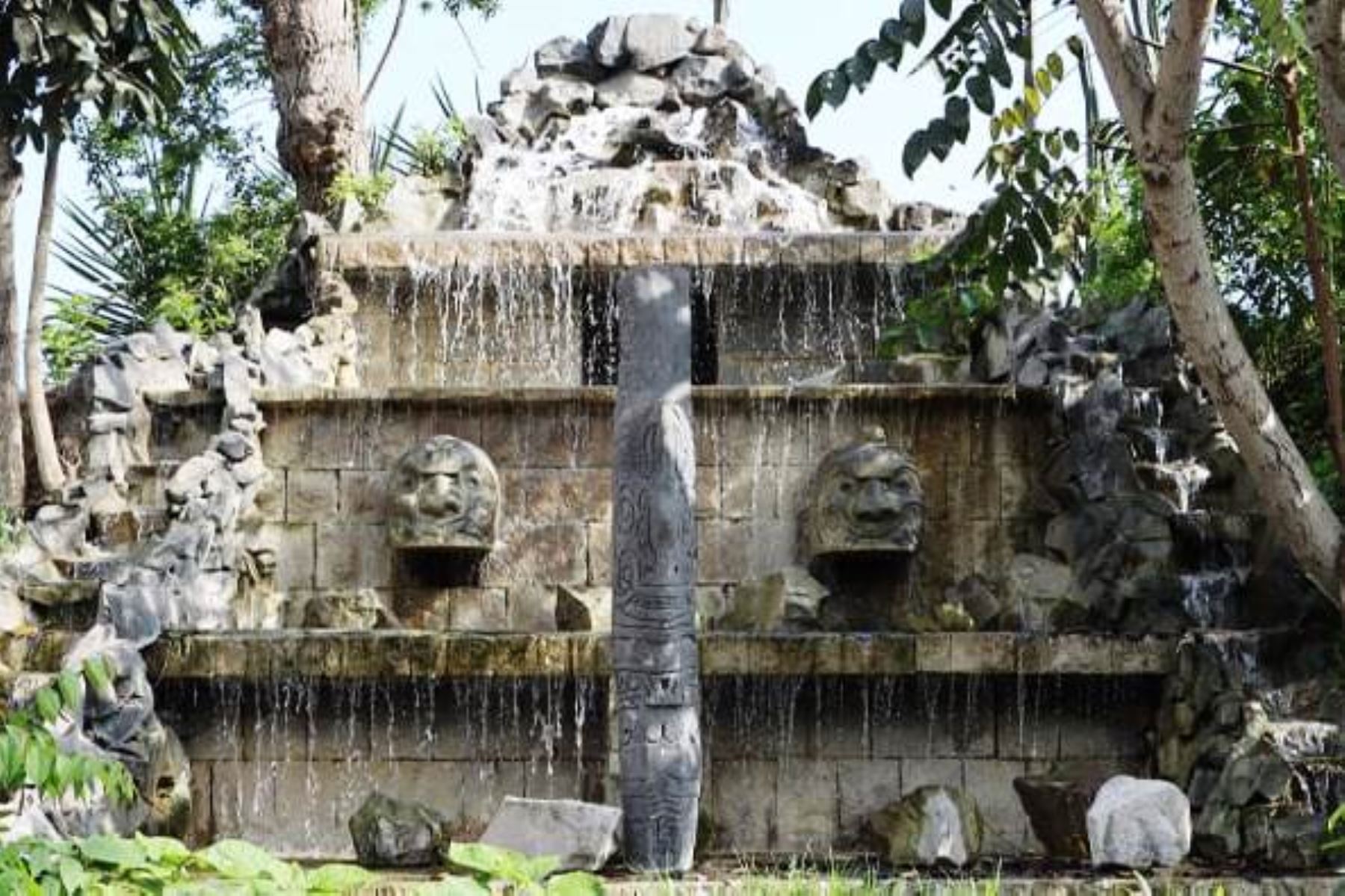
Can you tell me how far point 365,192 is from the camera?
58.4ft

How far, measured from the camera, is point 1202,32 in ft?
29.5

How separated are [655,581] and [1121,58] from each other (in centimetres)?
310

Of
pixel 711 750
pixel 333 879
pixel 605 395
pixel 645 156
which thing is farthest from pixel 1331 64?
pixel 645 156

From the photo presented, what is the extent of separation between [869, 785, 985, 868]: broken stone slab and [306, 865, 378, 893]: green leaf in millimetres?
5121

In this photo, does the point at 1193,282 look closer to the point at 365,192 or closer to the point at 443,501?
the point at 443,501

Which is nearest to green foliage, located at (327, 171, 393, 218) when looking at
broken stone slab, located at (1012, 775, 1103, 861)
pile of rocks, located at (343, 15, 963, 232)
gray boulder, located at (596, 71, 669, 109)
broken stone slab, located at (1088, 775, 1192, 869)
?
pile of rocks, located at (343, 15, 963, 232)

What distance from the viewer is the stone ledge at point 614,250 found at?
15.8 meters

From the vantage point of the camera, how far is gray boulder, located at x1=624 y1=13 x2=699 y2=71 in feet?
60.5

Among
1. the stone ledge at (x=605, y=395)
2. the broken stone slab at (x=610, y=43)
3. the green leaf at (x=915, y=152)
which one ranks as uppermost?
the broken stone slab at (x=610, y=43)

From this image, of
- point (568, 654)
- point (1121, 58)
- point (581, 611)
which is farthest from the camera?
point (581, 611)

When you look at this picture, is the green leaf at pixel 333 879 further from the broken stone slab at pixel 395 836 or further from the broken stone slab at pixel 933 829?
the broken stone slab at pixel 933 829

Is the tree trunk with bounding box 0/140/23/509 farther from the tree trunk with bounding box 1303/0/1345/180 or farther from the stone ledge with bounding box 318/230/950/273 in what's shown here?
the tree trunk with bounding box 1303/0/1345/180

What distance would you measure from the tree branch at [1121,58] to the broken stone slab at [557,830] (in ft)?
12.2

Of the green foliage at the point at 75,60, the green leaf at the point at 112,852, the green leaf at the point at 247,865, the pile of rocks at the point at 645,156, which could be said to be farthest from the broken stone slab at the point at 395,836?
the green foliage at the point at 75,60
